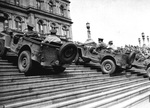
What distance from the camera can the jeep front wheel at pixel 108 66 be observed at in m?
9.75

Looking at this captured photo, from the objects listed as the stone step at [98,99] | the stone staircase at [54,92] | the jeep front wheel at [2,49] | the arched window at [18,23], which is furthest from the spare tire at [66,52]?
the arched window at [18,23]

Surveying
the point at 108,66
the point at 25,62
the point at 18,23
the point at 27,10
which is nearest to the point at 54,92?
the point at 25,62

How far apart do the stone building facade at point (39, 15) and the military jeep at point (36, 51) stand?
1886cm

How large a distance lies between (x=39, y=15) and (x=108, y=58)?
22.9 m

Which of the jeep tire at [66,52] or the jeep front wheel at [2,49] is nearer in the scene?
the jeep tire at [66,52]

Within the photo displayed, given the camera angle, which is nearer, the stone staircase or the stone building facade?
the stone staircase

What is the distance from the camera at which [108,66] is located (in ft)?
32.6


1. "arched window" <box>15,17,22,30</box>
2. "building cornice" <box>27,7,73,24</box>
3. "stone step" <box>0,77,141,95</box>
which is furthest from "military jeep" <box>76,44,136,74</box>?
"building cornice" <box>27,7,73,24</box>

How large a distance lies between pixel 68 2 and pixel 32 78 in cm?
3356

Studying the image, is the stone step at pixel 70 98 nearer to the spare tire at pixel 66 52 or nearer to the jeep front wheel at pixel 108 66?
the spare tire at pixel 66 52

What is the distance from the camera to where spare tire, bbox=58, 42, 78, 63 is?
6.44 m

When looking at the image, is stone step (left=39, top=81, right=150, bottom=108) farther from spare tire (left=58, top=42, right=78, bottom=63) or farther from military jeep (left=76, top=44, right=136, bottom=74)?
military jeep (left=76, top=44, right=136, bottom=74)

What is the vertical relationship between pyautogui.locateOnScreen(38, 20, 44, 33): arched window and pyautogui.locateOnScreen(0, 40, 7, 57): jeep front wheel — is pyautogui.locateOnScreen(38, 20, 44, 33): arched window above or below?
above

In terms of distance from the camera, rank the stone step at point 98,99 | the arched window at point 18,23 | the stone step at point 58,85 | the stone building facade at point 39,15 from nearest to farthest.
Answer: the stone step at point 58,85
the stone step at point 98,99
the stone building facade at point 39,15
the arched window at point 18,23
